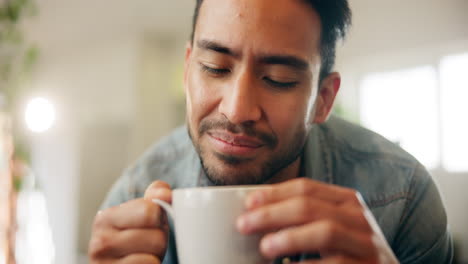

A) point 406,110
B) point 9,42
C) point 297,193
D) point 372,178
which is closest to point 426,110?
point 406,110

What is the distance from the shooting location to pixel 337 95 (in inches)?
31.0

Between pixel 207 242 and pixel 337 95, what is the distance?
0.53 meters

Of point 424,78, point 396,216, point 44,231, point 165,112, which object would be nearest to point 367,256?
point 396,216

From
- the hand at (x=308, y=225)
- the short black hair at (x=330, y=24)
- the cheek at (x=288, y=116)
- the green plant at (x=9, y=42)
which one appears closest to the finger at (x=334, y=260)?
the hand at (x=308, y=225)

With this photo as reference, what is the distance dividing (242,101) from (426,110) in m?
0.45

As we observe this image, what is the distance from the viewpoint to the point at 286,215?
327 millimetres

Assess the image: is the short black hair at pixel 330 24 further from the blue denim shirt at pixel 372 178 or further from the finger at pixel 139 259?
the finger at pixel 139 259

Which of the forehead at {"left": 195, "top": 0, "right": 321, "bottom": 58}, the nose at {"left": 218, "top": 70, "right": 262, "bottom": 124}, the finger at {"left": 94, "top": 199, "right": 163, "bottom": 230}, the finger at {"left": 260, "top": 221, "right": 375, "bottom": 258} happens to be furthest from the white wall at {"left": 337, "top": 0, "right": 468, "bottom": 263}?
the finger at {"left": 94, "top": 199, "right": 163, "bottom": 230}

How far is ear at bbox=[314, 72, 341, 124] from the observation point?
0.74 metres

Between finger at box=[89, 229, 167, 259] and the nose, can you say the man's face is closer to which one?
the nose

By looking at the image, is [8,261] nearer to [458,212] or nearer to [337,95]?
[337,95]

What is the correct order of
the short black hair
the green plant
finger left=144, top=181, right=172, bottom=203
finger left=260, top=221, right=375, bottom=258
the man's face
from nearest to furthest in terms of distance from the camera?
finger left=260, top=221, right=375, bottom=258 < finger left=144, top=181, right=172, bottom=203 < the man's face < the short black hair < the green plant

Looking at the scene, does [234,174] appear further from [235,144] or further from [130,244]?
[130,244]

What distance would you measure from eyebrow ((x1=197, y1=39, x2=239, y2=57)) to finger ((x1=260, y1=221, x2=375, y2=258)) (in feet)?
1.00
